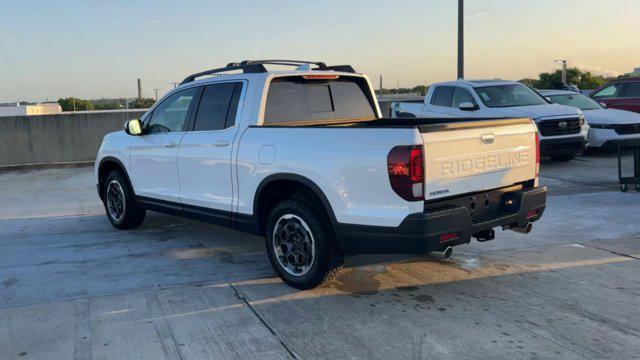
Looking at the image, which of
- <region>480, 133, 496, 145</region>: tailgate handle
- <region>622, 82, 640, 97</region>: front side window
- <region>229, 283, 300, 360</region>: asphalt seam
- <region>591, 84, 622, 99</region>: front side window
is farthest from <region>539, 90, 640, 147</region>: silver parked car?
<region>229, 283, 300, 360</region>: asphalt seam

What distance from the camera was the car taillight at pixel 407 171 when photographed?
152 inches

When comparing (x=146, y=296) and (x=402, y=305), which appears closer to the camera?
(x=402, y=305)

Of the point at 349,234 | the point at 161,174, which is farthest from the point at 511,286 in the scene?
the point at 161,174

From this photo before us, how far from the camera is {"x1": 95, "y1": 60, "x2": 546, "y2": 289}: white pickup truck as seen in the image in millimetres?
3980

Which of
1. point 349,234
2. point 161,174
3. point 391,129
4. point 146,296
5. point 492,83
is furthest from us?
point 492,83

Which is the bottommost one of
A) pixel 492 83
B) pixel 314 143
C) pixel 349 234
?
pixel 349 234

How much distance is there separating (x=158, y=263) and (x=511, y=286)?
3.37 metres

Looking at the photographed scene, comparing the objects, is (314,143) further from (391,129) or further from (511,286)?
(511,286)

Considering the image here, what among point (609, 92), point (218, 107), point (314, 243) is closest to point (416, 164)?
point (314, 243)

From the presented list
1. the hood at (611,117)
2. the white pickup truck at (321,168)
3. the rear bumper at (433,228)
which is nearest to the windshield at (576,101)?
the hood at (611,117)

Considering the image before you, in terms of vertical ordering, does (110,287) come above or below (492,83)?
below

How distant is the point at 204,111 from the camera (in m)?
5.71

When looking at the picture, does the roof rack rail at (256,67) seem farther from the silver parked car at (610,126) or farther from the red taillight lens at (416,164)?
the silver parked car at (610,126)

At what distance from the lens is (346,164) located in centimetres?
414
